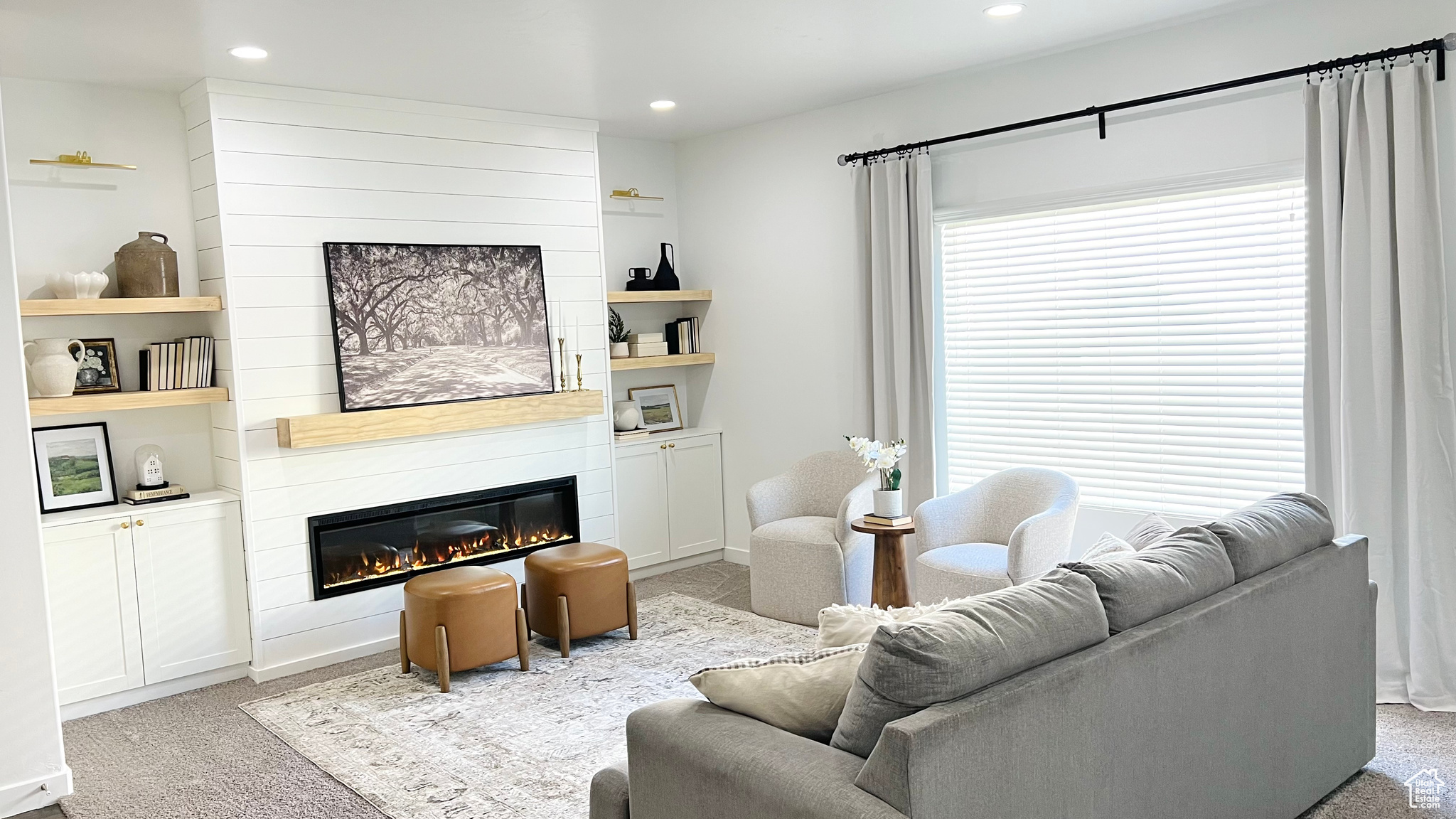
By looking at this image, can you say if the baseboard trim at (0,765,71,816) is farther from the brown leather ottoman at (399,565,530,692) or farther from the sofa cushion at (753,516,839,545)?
the sofa cushion at (753,516,839,545)

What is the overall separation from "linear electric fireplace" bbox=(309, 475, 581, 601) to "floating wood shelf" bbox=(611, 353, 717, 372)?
0.75m

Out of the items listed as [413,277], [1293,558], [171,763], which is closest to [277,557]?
[171,763]

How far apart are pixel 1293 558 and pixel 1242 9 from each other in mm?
2419

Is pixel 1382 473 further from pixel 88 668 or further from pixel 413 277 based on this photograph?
pixel 88 668

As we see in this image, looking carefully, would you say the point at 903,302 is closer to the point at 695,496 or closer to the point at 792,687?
the point at 695,496

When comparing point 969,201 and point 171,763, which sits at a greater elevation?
point 969,201

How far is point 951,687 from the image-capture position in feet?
6.49

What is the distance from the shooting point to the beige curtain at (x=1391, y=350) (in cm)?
371

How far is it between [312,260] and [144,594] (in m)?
1.66

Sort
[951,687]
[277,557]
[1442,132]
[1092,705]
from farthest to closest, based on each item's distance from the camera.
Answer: [277,557] → [1442,132] → [1092,705] → [951,687]

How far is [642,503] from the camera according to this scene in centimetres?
633

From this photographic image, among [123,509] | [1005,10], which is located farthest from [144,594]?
[1005,10]

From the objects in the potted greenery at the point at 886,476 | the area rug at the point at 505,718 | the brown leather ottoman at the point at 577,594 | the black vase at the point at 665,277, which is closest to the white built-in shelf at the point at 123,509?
the area rug at the point at 505,718

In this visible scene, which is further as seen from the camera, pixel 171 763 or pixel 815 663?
pixel 171 763
